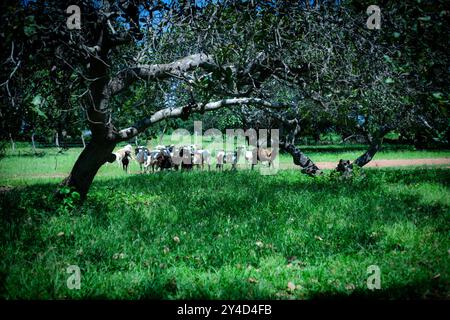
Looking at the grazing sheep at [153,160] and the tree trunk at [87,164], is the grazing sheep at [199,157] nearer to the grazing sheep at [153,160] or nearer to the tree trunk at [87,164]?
the grazing sheep at [153,160]

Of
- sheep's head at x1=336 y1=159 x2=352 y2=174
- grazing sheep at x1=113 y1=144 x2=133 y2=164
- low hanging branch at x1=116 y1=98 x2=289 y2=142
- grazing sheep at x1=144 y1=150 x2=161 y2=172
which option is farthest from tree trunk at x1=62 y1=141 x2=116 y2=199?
grazing sheep at x1=113 y1=144 x2=133 y2=164

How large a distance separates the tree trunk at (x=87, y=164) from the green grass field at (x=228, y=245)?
46 centimetres

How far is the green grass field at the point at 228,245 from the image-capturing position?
3494 millimetres

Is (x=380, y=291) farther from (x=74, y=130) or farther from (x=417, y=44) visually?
(x=74, y=130)

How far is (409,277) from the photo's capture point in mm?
3660

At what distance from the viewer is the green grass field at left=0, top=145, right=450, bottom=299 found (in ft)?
11.5

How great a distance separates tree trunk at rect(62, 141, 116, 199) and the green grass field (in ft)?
1.52

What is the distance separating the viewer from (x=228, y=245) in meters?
4.61

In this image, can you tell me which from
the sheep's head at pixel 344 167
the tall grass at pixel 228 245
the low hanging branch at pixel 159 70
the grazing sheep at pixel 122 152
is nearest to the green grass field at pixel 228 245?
the tall grass at pixel 228 245

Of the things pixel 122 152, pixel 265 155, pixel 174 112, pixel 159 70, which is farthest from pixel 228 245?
pixel 122 152

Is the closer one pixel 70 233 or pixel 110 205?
pixel 70 233

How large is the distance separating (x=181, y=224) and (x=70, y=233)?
1705 millimetres

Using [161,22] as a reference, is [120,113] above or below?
below
